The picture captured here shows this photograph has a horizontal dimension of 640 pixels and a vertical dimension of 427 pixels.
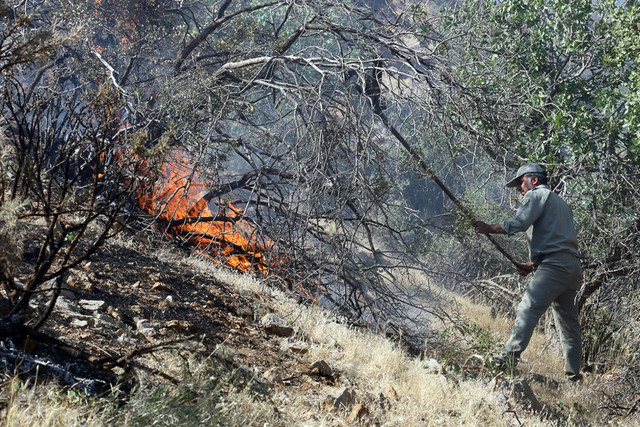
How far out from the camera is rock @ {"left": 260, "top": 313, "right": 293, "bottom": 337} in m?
5.27

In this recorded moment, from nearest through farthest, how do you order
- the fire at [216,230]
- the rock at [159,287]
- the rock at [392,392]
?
the rock at [392,392] < the rock at [159,287] < the fire at [216,230]

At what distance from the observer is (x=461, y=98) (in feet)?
26.1

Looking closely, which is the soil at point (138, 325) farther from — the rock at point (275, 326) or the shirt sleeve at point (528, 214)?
the shirt sleeve at point (528, 214)

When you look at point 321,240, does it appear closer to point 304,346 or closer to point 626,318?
point 304,346

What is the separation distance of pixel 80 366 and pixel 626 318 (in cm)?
538

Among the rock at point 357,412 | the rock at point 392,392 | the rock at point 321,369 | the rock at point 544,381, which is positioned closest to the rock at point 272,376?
the rock at point 321,369

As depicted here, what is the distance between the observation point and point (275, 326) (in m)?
5.29

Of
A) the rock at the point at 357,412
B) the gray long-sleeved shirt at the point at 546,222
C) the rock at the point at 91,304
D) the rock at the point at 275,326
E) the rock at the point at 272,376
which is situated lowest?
the rock at the point at 275,326

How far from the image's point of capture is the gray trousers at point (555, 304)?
6.13m

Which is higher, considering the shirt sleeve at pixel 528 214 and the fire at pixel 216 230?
the shirt sleeve at pixel 528 214

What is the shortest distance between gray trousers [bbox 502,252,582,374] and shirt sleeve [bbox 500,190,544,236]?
0.44 meters

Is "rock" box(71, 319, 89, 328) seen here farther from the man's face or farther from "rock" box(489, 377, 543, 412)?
the man's face

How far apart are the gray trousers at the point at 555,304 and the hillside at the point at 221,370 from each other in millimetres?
409

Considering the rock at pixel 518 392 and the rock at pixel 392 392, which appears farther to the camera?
the rock at pixel 518 392
